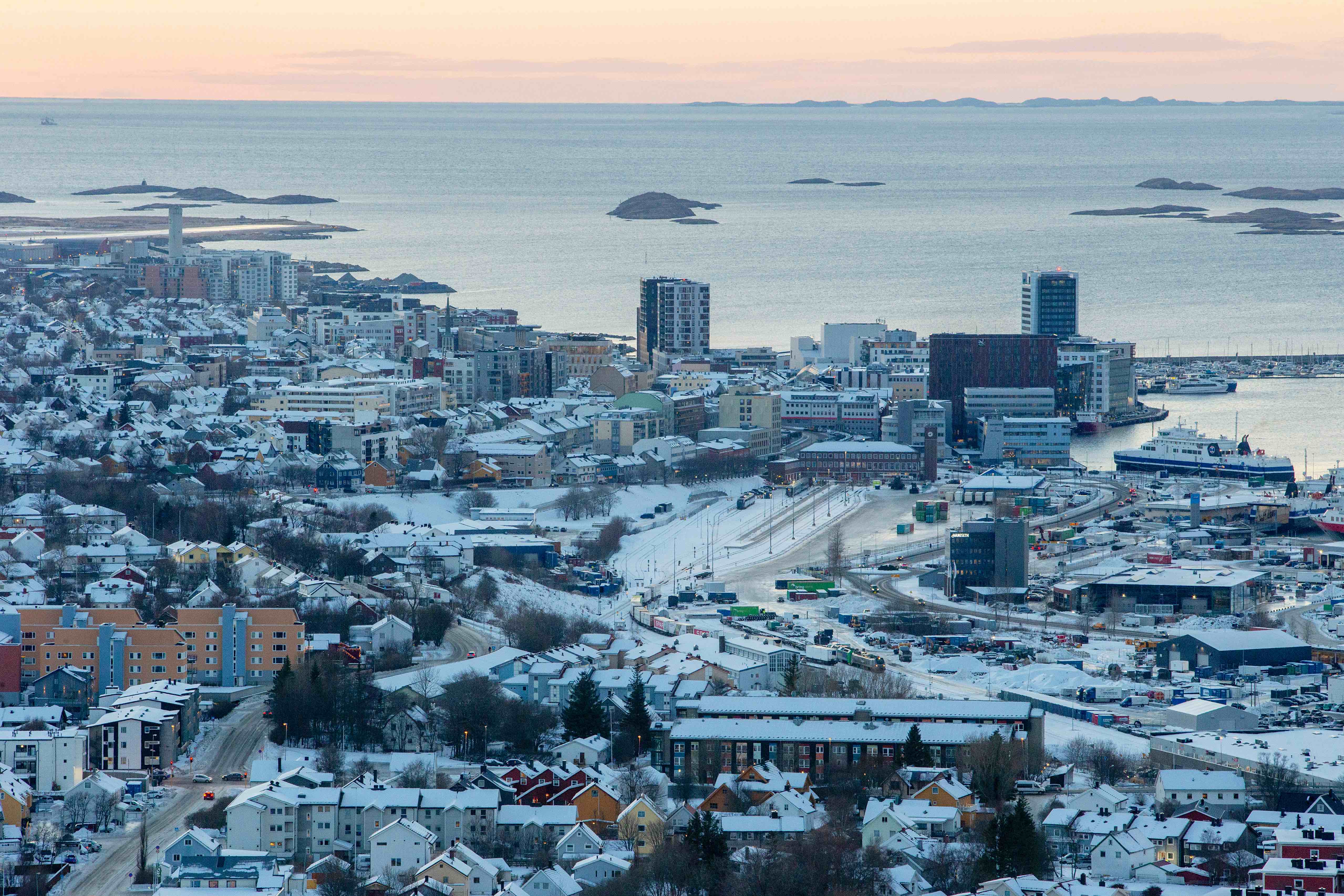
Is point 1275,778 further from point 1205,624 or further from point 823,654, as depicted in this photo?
point 1205,624

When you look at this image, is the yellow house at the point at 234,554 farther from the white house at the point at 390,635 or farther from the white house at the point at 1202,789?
the white house at the point at 1202,789

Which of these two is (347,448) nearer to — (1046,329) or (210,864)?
(1046,329)

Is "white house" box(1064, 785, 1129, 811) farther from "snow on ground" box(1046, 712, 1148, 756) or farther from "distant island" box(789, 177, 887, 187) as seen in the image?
"distant island" box(789, 177, 887, 187)

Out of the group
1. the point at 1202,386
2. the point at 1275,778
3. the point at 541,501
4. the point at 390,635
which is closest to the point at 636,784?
the point at 1275,778

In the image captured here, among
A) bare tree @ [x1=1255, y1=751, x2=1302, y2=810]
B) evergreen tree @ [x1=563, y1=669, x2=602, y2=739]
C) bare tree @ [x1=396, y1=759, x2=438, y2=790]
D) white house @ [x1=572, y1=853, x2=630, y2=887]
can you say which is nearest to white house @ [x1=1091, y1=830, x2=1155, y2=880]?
bare tree @ [x1=1255, y1=751, x2=1302, y2=810]

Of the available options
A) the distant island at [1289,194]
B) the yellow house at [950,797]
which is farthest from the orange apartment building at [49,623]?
the distant island at [1289,194]

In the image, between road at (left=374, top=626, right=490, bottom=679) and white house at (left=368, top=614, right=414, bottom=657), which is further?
white house at (left=368, top=614, right=414, bottom=657)
